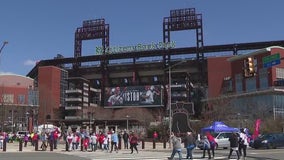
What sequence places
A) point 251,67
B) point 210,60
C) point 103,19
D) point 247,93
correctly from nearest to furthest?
point 251,67 < point 247,93 < point 210,60 < point 103,19

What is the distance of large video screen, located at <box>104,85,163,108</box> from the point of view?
509ft

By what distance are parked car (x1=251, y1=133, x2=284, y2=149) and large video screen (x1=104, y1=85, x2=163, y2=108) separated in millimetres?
111026

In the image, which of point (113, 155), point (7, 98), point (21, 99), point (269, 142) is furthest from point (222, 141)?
point (21, 99)

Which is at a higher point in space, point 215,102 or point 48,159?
point 215,102

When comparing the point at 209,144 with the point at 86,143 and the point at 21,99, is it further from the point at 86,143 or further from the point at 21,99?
the point at 21,99

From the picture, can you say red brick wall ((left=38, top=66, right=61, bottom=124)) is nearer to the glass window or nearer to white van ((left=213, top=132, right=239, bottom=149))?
the glass window

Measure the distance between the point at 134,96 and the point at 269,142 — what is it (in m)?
117

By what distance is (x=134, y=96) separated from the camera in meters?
158

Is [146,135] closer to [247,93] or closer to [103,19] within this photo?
[247,93]

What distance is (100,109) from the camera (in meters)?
155

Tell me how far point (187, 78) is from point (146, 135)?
81678 mm

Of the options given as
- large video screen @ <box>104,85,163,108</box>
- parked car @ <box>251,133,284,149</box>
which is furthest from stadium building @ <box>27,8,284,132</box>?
parked car @ <box>251,133,284,149</box>

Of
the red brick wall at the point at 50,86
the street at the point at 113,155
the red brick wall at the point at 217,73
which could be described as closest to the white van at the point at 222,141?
the street at the point at 113,155

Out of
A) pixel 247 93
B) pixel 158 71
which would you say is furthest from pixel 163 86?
pixel 247 93
